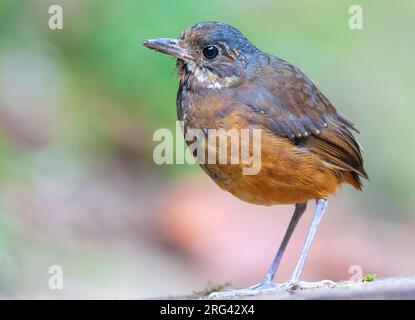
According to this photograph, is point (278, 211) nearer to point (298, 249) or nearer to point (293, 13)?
point (298, 249)

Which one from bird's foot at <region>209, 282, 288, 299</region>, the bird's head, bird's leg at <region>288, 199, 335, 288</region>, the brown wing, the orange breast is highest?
the bird's head

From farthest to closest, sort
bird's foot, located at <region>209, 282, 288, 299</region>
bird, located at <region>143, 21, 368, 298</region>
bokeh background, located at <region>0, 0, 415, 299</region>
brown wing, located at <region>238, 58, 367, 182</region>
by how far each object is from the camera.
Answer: bokeh background, located at <region>0, 0, 415, 299</region> → brown wing, located at <region>238, 58, 367, 182</region> → bird, located at <region>143, 21, 368, 298</region> → bird's foot, located at <region>209, 282, 288, 299</region>

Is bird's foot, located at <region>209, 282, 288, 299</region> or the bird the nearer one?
bird's foot, located at <region>209, 282, 288, 299</region>

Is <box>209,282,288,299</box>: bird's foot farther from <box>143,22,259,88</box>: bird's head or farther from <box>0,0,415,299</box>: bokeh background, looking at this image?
<box>0,0,415,299</box>: bokeh background

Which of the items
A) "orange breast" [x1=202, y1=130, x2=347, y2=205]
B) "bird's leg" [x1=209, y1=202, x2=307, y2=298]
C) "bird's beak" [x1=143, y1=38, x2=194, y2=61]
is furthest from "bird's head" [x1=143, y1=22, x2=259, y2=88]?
"bird's leg" [x1=209, y1=202, x2=307, y2=298]

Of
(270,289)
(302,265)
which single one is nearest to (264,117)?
(302,265)

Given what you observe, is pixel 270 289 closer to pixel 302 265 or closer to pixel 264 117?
pixel 302 265

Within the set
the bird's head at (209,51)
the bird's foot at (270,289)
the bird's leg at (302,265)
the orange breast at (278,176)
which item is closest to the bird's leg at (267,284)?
the bird's foot at (270,289)
